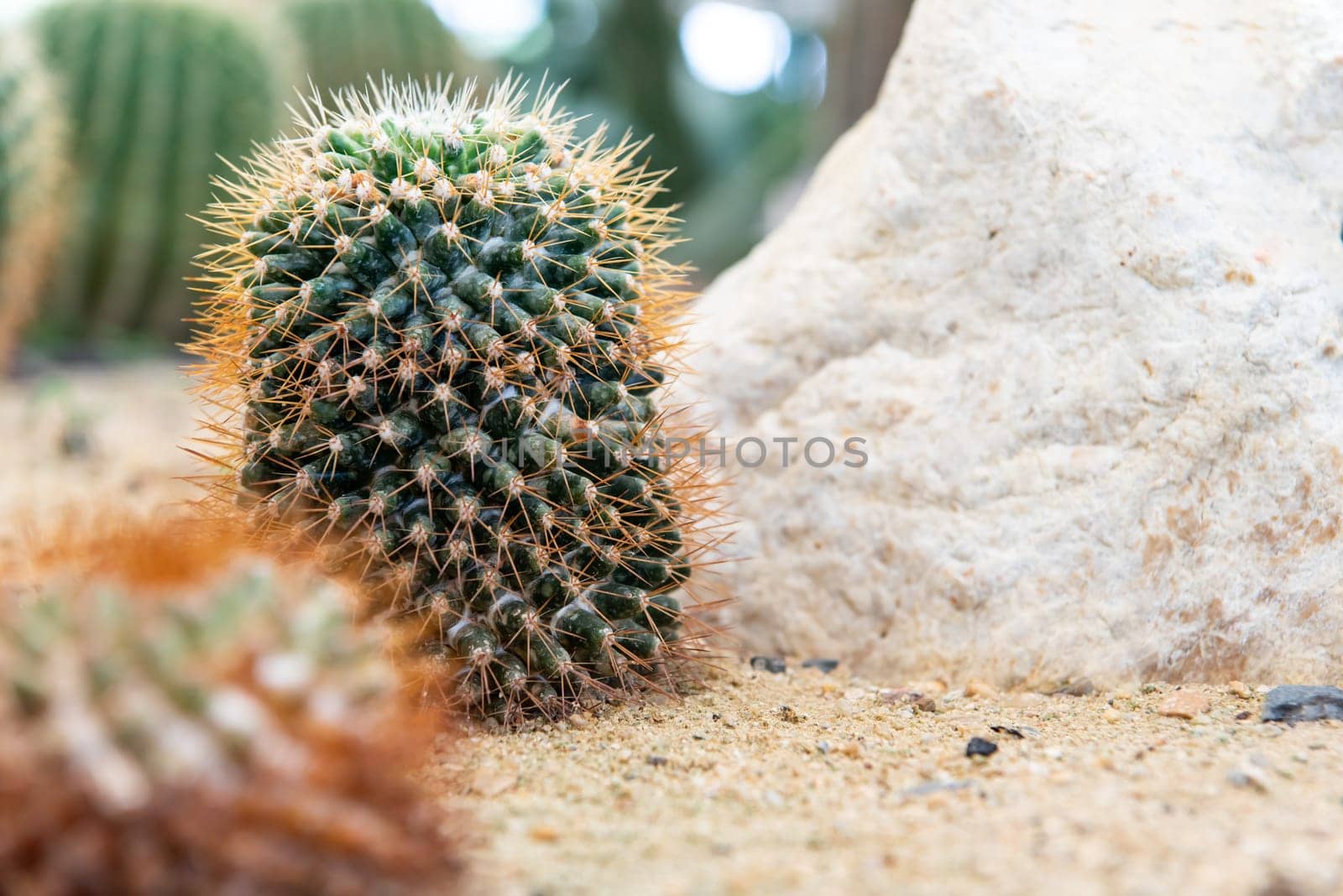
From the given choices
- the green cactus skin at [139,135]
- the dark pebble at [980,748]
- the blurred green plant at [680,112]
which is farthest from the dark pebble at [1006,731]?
the blurred green plant at [680,112]

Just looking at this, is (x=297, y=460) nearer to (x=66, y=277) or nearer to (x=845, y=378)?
(x=845, y=378)

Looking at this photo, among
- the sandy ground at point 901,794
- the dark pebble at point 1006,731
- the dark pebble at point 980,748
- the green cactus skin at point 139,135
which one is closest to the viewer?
the sandy ground at point 901,794

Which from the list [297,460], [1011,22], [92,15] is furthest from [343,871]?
[92,15]

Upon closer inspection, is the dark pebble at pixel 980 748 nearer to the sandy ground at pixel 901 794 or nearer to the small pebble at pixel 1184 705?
the sandy ground at pixel 901 794

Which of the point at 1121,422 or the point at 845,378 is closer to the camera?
the point at 1121,422

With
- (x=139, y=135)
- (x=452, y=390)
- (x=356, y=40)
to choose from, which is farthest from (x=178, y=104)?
(x=452, y=390)

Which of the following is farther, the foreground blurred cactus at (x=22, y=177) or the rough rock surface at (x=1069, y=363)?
the foreground blurred cactus at (x=22, y=177)
